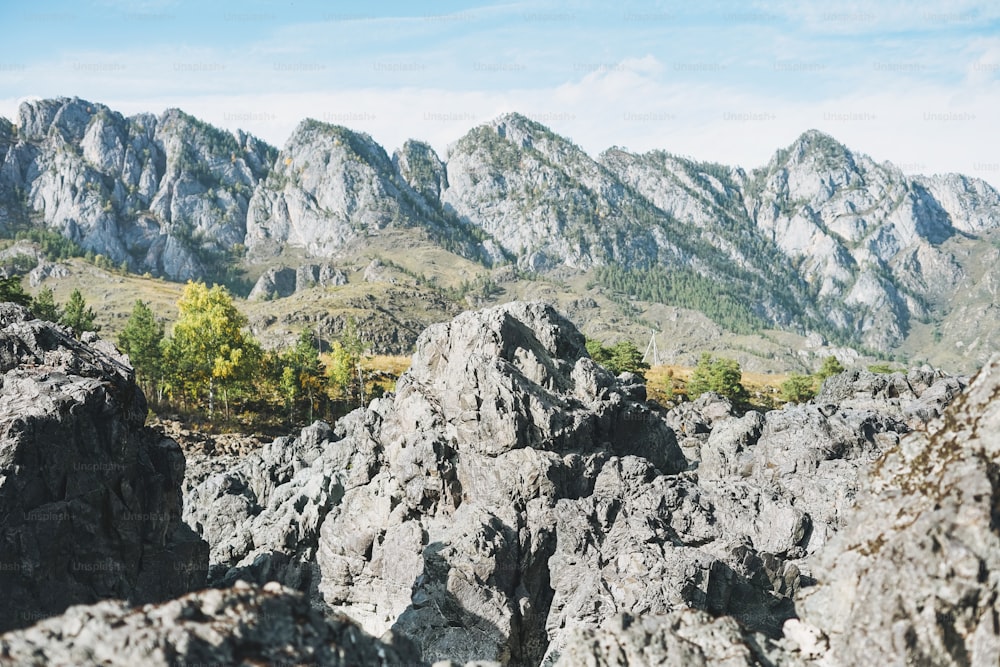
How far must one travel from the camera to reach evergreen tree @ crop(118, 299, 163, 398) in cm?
8562

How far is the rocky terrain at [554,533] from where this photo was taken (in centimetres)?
1323

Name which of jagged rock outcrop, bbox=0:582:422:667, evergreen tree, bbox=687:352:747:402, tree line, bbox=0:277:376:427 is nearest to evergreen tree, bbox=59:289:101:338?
tree line, bbox=0:277:376:427

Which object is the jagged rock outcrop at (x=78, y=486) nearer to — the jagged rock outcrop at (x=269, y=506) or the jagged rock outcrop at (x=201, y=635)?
the jagged rock outcrop at (x=269, y=506)

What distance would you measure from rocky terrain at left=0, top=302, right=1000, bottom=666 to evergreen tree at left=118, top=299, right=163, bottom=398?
25640 mm

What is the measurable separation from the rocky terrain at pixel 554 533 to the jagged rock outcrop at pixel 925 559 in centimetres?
4

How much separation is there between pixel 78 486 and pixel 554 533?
2124cm

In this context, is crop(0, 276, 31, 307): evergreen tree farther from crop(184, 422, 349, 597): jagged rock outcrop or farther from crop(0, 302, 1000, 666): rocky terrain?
crop(0, 302, 1000, 666): rocky terrain

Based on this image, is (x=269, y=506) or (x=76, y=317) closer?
(x=269, y=506)

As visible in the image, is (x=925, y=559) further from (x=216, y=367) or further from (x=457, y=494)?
(x=216, y=367)

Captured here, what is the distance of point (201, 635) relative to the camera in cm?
1165

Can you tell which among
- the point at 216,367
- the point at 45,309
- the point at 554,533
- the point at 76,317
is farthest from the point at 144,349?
the point at 554,533

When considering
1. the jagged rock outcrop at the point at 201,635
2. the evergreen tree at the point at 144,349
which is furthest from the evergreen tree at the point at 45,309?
the jagged rock outcrop at the point at 201,635

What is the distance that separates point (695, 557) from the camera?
33.2 meters

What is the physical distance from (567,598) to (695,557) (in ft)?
20.2
